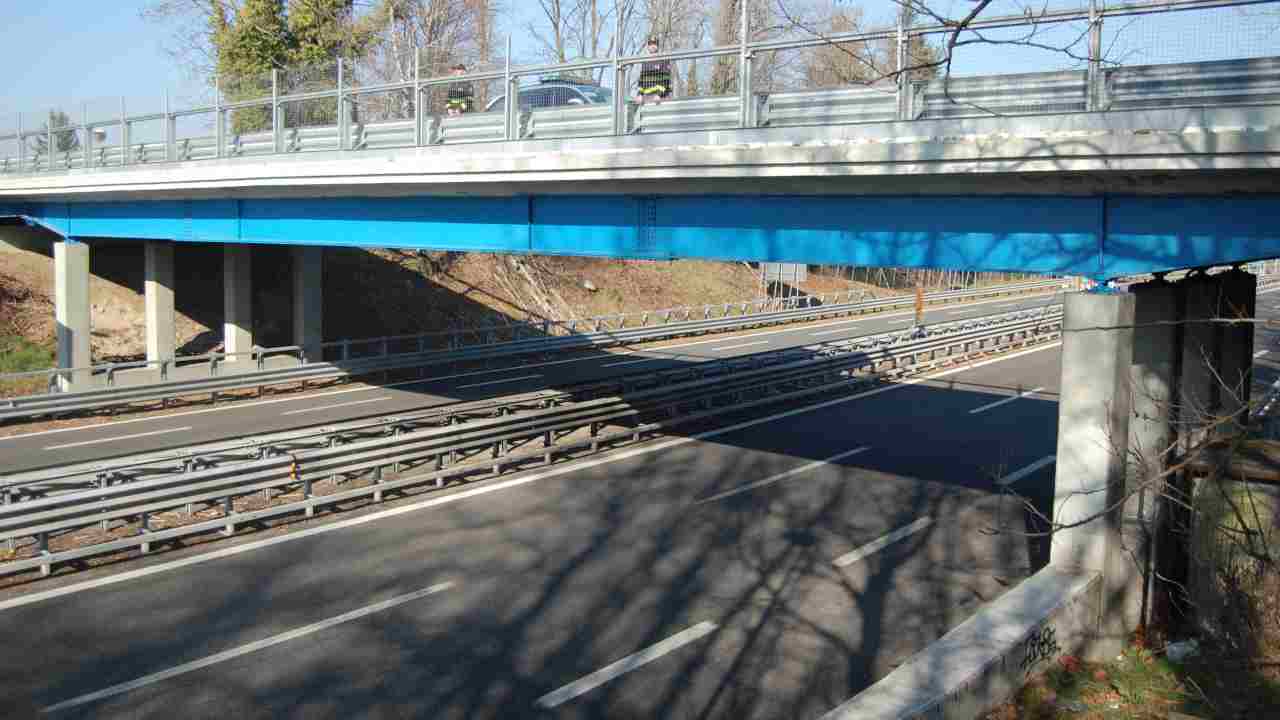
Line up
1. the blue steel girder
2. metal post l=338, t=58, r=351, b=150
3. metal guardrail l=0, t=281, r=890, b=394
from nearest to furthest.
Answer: the blue steel girder, metal post l=338, t=58, r=351, b=150, metal guardrail l=0, t=281, r=890, b=394

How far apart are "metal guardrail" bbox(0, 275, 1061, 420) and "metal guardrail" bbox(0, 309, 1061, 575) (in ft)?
24.7

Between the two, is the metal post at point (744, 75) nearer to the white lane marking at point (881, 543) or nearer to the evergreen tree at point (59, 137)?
the white lane marking at point (881, 543)

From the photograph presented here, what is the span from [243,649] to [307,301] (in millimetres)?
18556

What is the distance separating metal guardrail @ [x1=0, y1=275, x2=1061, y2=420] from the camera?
20.4 meters

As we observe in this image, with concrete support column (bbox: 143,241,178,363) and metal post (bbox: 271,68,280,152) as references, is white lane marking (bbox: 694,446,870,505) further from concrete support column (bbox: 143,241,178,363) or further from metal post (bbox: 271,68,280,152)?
concrete support column (bbox: 143,241,178,363)

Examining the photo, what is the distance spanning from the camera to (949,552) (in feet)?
39.9

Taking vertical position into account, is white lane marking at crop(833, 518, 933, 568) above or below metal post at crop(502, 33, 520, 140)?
below

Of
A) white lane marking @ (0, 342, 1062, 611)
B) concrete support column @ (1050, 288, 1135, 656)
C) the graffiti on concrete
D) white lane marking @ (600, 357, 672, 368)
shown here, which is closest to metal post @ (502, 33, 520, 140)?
white lane marking @ (0, 342, 1062, 611)

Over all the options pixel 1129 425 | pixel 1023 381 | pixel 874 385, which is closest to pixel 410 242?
pixel 1129 425

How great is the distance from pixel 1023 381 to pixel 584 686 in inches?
839

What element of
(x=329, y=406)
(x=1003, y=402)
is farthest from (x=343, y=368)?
(x=1003, y=402)

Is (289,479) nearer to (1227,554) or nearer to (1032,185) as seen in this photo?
(1032,185)

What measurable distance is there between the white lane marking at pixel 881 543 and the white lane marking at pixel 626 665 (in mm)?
2597

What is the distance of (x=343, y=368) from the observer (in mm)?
24875
